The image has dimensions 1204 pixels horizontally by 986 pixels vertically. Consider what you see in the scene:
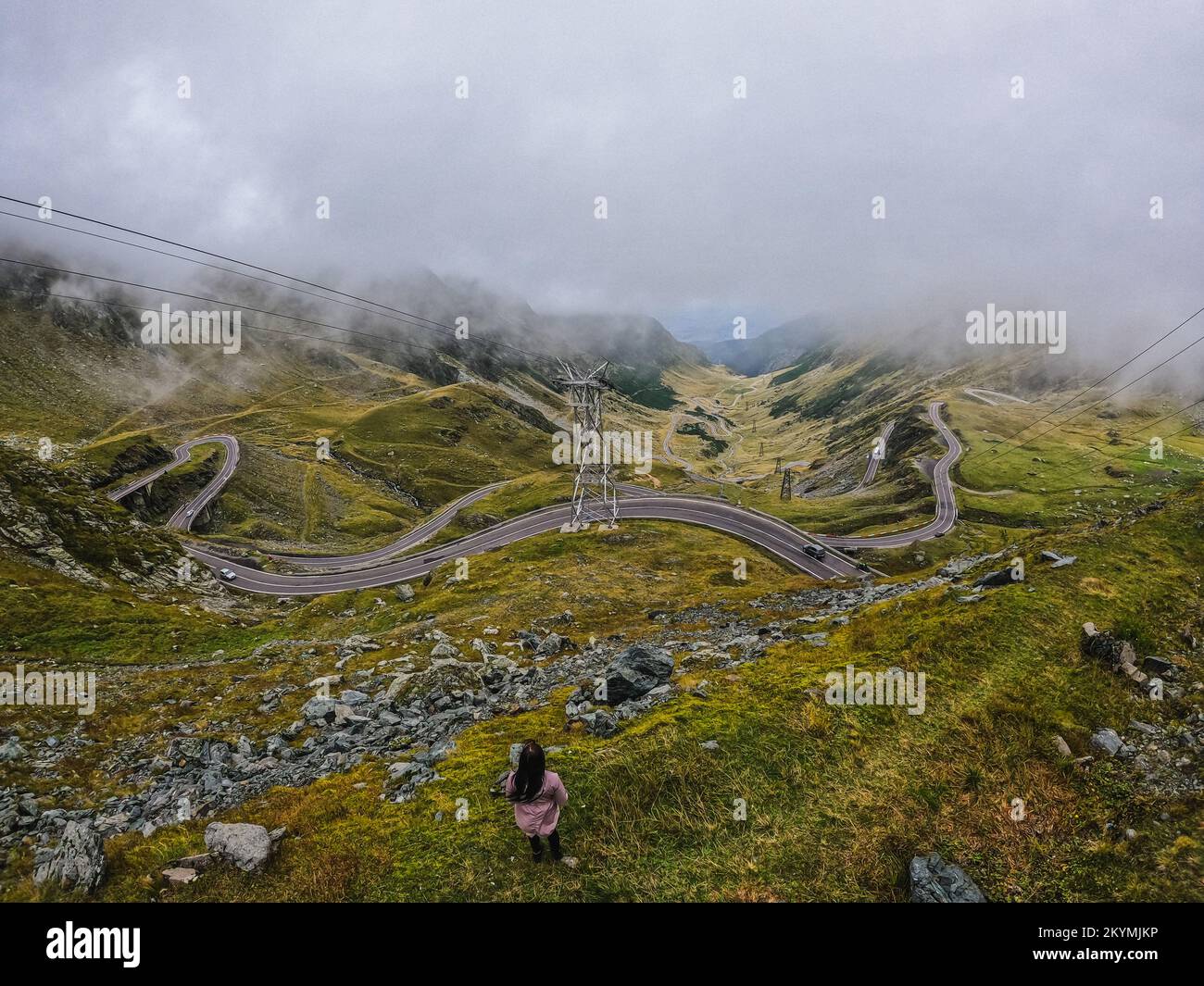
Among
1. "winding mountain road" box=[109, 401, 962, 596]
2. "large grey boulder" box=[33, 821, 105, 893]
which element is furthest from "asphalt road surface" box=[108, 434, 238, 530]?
"large grey boulder" box=[33, 821, 105, 893]

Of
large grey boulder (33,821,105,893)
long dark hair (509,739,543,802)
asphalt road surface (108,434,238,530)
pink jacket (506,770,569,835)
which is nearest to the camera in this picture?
long dark hair (509,739,543,802)

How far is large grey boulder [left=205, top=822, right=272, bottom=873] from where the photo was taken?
34.3ft

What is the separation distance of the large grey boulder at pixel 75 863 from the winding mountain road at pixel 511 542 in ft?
230

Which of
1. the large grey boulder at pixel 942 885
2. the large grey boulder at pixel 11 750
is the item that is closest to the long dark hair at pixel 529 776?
the large grey boulder at pixel 942 885

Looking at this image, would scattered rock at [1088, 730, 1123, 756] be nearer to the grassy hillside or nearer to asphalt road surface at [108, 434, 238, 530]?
the grassy hillside

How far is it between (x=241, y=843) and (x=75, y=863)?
10.7 ft

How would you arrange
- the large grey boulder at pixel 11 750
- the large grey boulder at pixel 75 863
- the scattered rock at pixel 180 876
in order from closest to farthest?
the scattered rock at pixel 180 876 → the large grey boulder at pixel 75 863 → the large grey boulder at pixel 11 750

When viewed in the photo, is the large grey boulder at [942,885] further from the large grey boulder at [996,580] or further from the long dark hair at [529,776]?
the large grey boulder at [996,580]

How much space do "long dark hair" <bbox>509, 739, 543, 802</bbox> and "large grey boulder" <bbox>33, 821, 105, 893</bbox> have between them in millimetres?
9187

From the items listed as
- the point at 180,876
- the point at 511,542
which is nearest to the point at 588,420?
the point at 511,542

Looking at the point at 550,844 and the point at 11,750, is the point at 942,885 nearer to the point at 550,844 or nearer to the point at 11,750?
the point at 550,844

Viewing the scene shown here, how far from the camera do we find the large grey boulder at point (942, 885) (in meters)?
8.69
